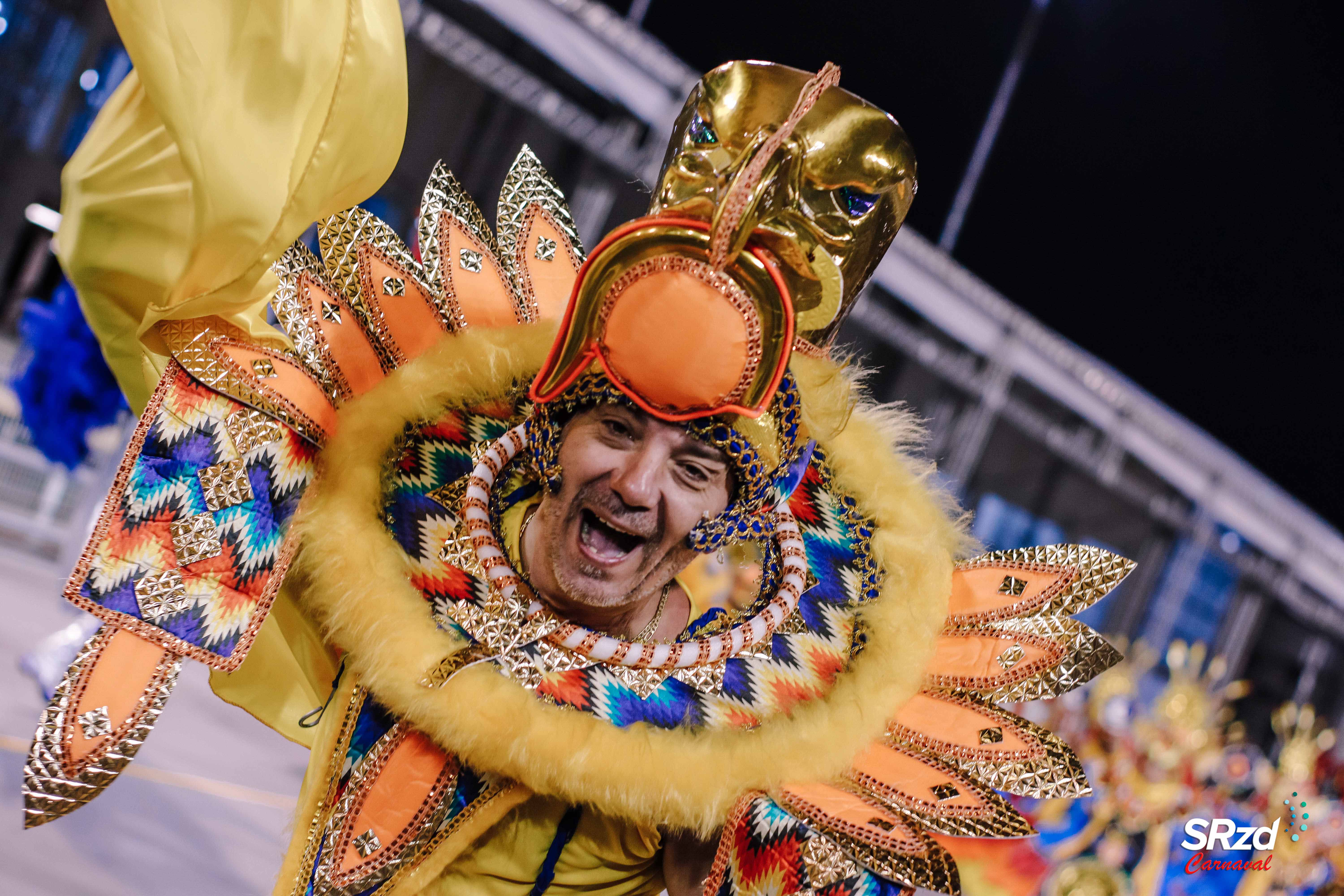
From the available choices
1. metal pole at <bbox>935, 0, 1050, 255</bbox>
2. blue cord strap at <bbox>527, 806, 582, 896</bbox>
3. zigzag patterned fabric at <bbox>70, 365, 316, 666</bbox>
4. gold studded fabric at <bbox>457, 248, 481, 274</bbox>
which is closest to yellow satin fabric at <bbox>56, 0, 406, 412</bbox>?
zigzag patterned fabric at <bbox>70, 365, 316, 666</bbox>

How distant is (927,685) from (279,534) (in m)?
0.89

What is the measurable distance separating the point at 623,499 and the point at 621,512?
0.06 ft

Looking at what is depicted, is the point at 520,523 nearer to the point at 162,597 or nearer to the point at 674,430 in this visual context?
the point at 674,430

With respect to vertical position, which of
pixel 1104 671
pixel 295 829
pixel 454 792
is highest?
pixel 1104 671

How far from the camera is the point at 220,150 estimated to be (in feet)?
3.26

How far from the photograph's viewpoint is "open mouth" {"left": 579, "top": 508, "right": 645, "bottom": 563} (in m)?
1.33

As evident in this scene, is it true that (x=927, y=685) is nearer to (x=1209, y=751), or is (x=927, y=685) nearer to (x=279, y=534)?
(x=279, y=534)

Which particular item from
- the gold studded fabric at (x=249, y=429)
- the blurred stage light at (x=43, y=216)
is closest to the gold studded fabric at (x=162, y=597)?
the gold studded fabric at (x=249, y=429)

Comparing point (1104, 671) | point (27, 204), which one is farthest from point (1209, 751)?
point (27, 204)

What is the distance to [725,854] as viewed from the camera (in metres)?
1.20

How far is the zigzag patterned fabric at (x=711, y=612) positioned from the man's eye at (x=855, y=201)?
0.43 meters

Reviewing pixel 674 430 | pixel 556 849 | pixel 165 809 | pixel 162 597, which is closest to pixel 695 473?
pixel 674 430

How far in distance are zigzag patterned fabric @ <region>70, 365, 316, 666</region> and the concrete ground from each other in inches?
19.6

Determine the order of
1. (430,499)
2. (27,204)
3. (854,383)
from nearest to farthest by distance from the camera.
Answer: (430,499)
(854,383)
(27,204)
